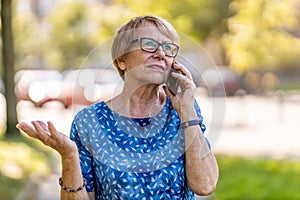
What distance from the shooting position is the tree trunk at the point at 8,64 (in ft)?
51.4

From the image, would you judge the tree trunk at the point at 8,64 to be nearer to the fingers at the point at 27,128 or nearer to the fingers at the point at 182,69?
the fingers at the point at 182,69

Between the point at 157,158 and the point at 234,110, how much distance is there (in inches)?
954

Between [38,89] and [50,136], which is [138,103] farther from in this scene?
[38,89]

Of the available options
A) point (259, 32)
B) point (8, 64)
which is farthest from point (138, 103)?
point (259, 32)

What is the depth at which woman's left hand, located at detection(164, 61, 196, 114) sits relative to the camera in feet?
8.29

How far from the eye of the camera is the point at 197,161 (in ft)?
8.18

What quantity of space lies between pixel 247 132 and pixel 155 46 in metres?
16.3

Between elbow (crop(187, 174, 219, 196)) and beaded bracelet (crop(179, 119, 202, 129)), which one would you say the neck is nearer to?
Answer: beaded bracelet (crop(179, 119, 202, 129))

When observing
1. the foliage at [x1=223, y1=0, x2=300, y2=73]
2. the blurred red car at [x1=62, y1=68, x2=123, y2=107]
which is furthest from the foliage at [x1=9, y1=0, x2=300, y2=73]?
the blurred red car at [x1=62, y1=68, x2=123, y2=107]

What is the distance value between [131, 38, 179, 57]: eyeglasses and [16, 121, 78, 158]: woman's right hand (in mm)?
425

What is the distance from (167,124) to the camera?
259cm

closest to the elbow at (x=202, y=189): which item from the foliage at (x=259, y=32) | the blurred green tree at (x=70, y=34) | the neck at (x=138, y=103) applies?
the neck at (x=138, y=103)

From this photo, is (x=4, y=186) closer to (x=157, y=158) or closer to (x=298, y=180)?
(x=298, y=180)

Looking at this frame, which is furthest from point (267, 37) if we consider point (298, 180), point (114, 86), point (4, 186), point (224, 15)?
point (114, 86)
